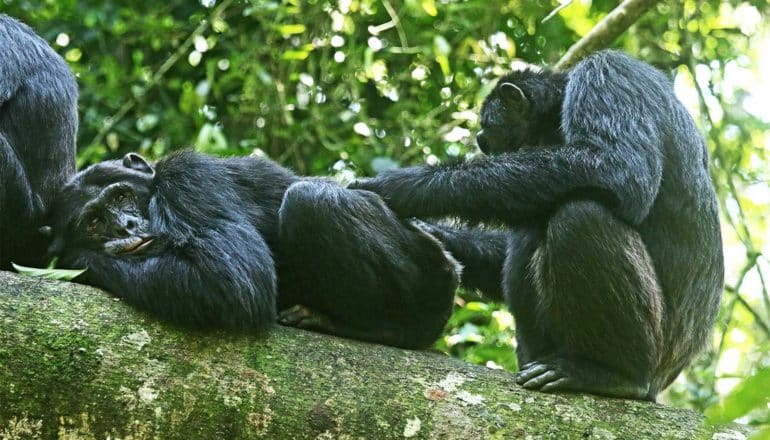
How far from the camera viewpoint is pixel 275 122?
987 cm

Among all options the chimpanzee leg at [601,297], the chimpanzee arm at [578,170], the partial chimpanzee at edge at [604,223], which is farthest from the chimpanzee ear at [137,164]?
the chimpanzee leg at [601,297]

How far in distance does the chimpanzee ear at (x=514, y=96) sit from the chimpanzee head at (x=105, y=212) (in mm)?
2407

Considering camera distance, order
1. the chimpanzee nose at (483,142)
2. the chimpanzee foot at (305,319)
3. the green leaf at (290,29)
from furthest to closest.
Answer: the green leaf at (290,29) → the chimpanzee nose at (483,142) → the chimpanzee foot at (305,319)

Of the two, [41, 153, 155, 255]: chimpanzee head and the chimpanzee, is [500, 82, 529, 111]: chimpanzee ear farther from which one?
the chimpanzee

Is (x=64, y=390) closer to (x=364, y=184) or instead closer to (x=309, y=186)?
(x=309, y=186)

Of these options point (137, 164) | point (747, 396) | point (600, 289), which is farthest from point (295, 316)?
point (747, 396)

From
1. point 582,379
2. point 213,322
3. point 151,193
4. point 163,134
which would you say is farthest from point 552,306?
point 163,134

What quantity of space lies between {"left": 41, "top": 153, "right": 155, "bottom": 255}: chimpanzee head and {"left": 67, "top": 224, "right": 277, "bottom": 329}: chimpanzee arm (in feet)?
0.78

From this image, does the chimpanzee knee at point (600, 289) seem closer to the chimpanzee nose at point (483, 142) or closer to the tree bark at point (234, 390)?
the tree bark at point (234, 390)

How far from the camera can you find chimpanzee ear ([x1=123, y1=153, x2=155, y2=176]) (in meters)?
5.98

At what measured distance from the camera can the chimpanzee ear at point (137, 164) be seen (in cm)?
598

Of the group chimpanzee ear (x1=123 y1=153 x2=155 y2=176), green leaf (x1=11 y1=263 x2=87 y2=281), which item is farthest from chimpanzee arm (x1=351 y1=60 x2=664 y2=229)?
green leaf (x1=11 y1=263 x2=87 y2=281)

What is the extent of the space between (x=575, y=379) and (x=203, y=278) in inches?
79.2

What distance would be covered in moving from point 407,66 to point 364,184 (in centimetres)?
448
